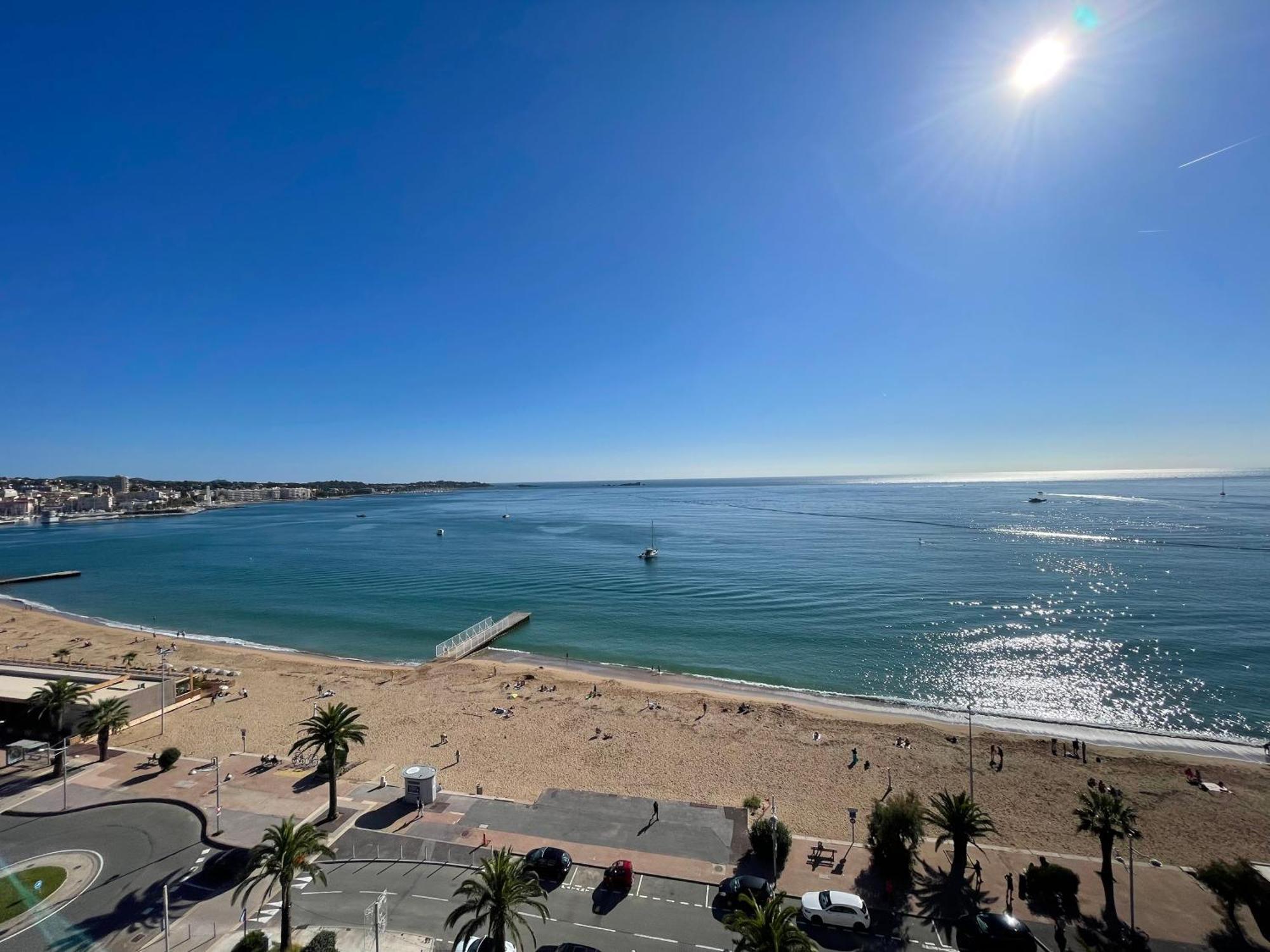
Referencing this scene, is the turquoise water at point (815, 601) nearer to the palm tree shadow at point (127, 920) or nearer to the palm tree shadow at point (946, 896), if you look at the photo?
the palm tree shadow at point (946, 896)

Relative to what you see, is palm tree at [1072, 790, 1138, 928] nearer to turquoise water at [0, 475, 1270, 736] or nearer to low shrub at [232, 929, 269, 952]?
turquoise water at [0, 475, 1270, 736]

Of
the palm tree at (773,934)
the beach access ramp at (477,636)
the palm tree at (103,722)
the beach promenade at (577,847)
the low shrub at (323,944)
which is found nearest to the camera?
the palm tree at (773,934)

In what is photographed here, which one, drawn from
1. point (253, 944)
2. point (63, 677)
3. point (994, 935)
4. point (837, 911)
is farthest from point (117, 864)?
point (994, 935)

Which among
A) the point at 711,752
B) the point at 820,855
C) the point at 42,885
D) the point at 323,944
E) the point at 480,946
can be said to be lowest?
the point at 711,752

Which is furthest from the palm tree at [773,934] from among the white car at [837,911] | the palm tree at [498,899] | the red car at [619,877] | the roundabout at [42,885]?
the roundabout at [42,885]

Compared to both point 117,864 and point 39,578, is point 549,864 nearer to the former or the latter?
point 117,864

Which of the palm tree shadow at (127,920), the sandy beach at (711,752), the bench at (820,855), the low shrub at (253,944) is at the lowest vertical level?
the sandy beach at (711,752)

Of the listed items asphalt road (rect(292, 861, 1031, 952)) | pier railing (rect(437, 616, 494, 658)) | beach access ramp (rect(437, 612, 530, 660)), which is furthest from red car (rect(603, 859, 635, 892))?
pier railing (rect(437, 616, 494, 658))
